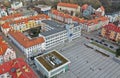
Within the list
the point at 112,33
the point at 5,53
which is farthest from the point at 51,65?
the point at 112,33

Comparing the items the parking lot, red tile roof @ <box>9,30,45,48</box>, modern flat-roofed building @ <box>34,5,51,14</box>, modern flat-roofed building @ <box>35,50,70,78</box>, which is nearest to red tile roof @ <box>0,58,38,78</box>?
modern flat-roofed building @ <box>35,50,70,78</box>

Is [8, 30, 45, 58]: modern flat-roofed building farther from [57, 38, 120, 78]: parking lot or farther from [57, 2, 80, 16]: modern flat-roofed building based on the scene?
[57, 2, 80, 16]: modern flat-roofed building

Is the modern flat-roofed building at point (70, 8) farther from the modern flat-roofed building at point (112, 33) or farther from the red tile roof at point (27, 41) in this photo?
the red tile roof at point (27, 41)

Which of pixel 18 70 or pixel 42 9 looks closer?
pixel 18 70

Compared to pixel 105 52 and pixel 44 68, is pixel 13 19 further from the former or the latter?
pixel 105 52

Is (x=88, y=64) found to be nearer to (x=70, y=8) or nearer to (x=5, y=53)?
(x=5, y=53)

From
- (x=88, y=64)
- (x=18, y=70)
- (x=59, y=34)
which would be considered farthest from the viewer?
(x=59, y=34)

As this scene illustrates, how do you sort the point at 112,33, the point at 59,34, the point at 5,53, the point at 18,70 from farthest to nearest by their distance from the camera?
the point at 112,33 → the point at 59,34 → the point at 5,53 → the point at 18,70
